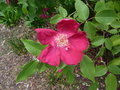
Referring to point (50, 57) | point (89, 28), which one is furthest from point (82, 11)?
point (50, 57)

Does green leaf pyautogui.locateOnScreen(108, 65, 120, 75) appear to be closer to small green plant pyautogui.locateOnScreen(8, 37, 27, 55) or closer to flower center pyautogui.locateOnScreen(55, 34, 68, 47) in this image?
flower center pyautogui.locateOnScreen(55, 34, 68, 47)

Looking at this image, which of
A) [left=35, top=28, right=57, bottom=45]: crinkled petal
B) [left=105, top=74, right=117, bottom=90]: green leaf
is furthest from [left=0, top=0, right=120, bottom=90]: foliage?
[left=35, top=28, right=57, bottom=45]: crinkled petal

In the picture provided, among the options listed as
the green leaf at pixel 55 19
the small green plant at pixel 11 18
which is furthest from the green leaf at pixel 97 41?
the small green plant at pixel 11 18

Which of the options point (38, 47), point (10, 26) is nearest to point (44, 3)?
point (38, 47)

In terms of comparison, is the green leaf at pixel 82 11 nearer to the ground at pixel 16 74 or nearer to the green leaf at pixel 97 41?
the green leaf at pixel 97 41

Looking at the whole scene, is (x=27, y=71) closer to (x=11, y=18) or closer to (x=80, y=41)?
(x=80, y=41)

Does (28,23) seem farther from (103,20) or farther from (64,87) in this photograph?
(103,20)
